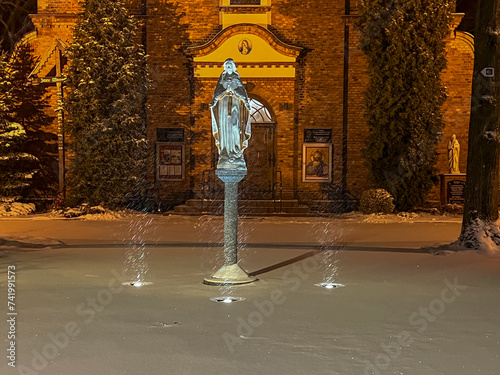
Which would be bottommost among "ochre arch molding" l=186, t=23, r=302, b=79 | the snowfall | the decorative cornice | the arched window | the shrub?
the snowfall

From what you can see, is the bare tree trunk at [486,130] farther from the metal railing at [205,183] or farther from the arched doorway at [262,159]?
the metal railing at [205,183]

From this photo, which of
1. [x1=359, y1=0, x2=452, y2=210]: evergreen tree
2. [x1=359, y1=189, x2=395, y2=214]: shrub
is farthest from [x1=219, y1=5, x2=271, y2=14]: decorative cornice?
[x1=359, y1=189, x2=395, y2=214]: shrub

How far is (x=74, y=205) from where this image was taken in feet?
66.7

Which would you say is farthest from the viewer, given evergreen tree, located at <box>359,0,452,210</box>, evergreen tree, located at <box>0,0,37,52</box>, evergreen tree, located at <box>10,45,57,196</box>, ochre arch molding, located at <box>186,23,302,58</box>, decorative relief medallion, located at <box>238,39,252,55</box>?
evergreen tree, located at <box>0,0,37,52</box>

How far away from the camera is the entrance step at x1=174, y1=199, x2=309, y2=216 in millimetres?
20531

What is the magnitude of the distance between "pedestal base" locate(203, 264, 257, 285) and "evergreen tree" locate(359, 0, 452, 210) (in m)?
12.2

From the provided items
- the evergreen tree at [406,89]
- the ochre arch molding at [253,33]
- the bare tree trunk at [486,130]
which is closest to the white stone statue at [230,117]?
the bare tree trunk at [486,130]

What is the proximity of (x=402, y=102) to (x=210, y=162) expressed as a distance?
22.1 ft

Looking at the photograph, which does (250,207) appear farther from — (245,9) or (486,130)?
(486,130)

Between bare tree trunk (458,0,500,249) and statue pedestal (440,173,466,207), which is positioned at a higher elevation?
bare tree trunk (458,0,500,249)

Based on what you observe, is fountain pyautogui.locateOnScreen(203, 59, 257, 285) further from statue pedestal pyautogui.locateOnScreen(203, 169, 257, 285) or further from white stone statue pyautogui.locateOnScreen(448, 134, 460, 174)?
white stone statue pyautogui.locateOnScreen(448, 134, 460, 174)

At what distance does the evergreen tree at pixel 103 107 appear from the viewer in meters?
20.1

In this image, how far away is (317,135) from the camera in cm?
2216

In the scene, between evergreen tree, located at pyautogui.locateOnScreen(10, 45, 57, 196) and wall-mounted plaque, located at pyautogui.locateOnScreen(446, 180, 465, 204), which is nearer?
wall-mounted plaque, located at pyautogui.locateOnScreen(446, 180, 465, 204)
